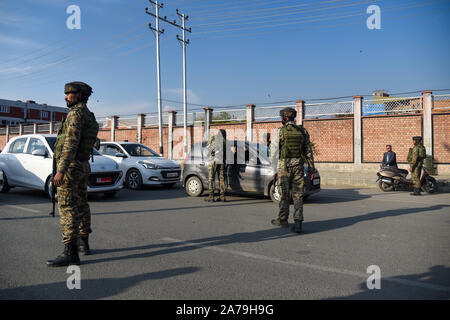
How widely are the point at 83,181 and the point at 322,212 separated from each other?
5285mm

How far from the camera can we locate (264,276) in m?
3.68

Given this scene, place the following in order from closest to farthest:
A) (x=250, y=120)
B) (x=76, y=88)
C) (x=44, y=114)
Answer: (x=76, y=88)
(x=250, y=120)
(x=44, y=114)

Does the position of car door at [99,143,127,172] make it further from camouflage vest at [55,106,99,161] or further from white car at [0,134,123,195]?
camouflage vest at [55,106,99,161]

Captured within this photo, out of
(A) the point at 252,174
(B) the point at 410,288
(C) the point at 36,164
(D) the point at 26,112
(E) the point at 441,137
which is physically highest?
(D) the point at 26,112

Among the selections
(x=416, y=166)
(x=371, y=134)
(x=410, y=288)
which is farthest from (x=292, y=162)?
(x=371, y=134)

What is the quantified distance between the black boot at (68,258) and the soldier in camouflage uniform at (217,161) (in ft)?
17.3

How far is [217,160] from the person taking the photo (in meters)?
9.04

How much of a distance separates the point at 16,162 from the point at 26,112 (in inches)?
2589

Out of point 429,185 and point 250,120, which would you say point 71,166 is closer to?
point 429,185

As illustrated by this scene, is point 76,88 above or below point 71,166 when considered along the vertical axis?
above

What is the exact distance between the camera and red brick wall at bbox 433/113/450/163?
16.1m

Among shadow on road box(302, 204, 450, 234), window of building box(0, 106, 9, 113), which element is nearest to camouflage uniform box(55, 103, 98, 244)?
shadow on road box(302, 204, 450, 234)
